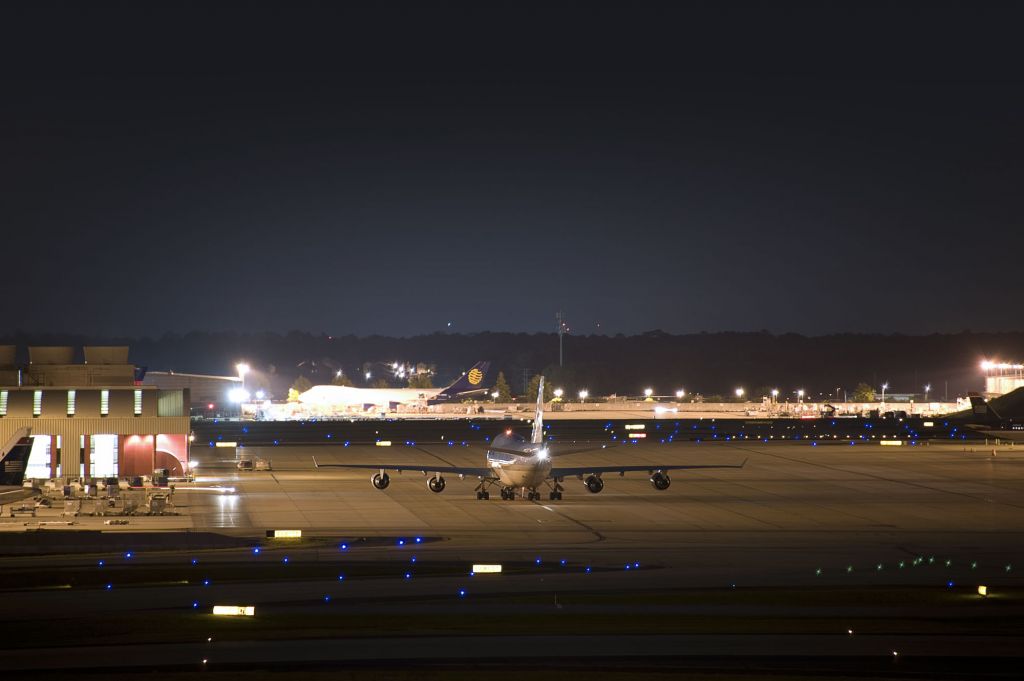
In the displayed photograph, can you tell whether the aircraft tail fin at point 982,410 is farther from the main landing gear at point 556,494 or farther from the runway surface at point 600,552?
the main landing gear at point 556,494

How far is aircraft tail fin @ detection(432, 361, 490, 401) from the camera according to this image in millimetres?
181750

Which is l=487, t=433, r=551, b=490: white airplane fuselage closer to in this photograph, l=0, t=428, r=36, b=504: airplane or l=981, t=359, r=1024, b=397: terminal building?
l=0, t=428, r=36, b=504: airplane

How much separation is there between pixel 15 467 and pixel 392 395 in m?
138

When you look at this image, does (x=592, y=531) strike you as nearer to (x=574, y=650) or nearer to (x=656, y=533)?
(x=656, y=533)

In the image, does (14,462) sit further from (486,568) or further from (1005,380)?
(1005,380)

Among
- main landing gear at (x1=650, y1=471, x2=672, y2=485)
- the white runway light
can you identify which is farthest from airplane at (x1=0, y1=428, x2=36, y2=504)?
main landing gear at (x1=650, y1=471, x2=672, y2=485)

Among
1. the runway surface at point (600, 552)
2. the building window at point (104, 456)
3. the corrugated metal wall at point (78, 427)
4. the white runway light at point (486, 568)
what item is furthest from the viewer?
the building window at point (104, 456)

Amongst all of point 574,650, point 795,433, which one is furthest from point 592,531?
point 795,433

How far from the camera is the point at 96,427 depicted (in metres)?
65.4

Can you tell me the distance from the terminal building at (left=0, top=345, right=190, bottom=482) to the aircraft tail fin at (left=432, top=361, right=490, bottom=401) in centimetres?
11327

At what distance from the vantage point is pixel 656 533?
44.0 metres

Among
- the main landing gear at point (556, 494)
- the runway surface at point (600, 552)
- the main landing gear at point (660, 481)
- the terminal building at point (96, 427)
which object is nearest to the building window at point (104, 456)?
the terminal building at point (96, 427)

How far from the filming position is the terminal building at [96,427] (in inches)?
2522

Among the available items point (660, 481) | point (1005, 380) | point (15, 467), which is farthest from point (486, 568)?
point (1005, 380)
